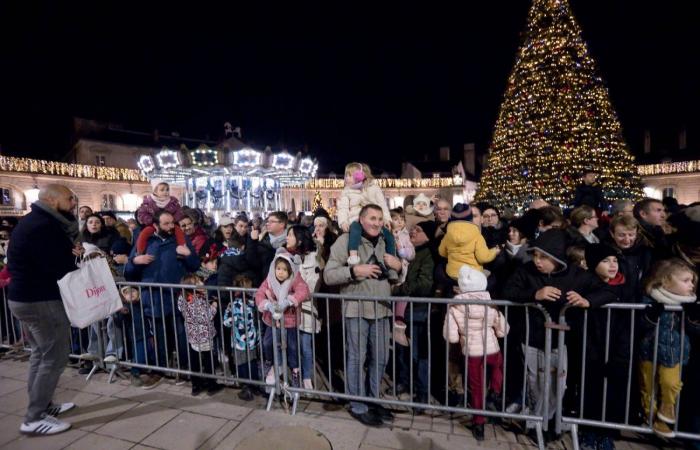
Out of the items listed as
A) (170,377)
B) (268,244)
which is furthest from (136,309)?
(268,244)

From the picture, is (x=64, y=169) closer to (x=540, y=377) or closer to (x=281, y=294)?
(x=281, y=294)

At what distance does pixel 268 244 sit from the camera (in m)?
4.60

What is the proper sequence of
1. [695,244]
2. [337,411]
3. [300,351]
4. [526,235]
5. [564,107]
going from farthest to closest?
[564,107] → [526,235] → [300,351] → [337,411] → [695,244]

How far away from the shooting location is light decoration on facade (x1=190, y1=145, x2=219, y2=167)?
1577cm

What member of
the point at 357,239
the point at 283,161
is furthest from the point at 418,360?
the point at 283,161

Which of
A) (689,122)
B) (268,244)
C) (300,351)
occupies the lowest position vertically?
(300,351)

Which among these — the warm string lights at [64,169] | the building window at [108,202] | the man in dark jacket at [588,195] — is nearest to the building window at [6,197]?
the warm string lights at [64,169]

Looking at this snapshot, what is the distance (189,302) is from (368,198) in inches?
101

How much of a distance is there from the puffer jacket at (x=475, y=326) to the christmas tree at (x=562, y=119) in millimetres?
10477

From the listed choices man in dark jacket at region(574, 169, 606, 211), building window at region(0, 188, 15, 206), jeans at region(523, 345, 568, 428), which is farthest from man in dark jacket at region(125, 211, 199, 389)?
building window at region(0, 188, 15, 206)

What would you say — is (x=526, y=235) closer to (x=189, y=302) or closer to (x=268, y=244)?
(x=268, y=244)

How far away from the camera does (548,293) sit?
289 centimetres

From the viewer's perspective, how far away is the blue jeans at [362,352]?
3504 millimetres

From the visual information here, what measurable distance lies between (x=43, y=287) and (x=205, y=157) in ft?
45.0
